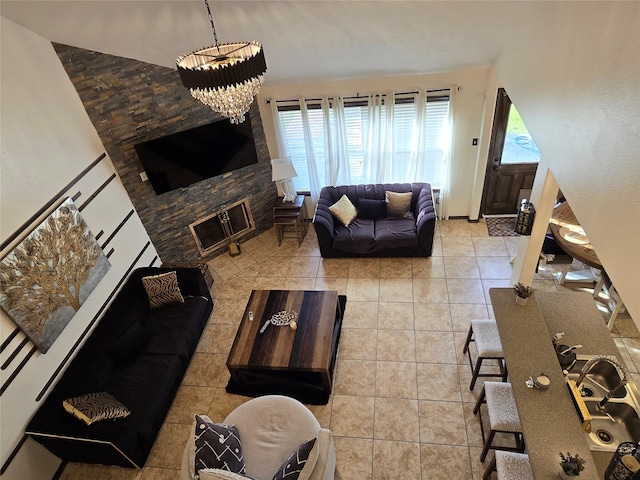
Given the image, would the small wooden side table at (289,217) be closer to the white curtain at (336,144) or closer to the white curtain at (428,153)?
the white curtain at (336,144)

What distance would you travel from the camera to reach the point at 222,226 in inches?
241

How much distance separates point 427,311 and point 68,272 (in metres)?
4.02

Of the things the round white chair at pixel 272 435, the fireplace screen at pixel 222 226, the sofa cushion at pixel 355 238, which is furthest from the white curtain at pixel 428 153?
the round white chair at pixel 272 435

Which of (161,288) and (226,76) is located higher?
(226,76)

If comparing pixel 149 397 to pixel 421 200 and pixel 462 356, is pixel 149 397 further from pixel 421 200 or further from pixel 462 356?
pixel 421 200

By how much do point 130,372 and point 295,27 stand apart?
3866mm

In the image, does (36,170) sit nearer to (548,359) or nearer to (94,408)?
(94,408)

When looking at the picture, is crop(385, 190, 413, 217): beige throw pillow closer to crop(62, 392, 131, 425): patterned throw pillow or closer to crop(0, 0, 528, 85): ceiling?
crop(0, 0, 528, 85): ceiling

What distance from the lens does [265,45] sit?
4121 millimetres

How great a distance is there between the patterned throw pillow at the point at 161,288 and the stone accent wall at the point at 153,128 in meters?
0.83

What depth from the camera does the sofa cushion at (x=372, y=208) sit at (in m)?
6.04

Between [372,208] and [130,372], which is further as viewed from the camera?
[372,208]

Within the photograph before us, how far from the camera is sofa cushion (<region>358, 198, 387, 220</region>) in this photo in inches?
238

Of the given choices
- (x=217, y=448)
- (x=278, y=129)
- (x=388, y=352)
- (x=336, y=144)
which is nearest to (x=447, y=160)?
(x=336, y=144)
